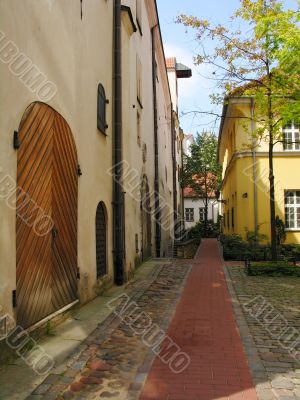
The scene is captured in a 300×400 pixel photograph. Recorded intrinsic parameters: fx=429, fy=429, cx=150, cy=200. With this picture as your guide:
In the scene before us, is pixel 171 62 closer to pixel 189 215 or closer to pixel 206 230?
pixel 206 230

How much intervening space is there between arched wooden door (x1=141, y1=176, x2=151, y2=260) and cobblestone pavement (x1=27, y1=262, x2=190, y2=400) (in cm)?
795

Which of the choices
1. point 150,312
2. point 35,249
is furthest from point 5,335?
point 150,312

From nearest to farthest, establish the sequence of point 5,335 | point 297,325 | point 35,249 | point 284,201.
→ point 5,335
point 35,249
point 297,325
point 284,201

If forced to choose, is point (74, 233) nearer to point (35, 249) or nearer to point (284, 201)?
point (35, 249)

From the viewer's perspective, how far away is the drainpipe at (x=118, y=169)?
10805mm

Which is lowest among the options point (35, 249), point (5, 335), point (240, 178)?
point (5, 335)

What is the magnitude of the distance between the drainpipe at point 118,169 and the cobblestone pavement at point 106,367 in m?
2.70

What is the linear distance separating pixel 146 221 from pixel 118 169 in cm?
638

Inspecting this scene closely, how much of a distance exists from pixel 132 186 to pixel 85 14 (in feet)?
18.8

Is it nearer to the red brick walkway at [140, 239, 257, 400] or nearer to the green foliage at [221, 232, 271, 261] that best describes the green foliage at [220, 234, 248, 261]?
the green foliage at [221, 232, 271, 261]

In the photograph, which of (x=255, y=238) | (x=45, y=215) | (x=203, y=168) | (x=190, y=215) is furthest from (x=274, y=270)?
(x=190, y=215)

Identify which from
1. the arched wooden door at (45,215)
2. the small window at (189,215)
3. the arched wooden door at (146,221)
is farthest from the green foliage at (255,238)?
the small window at (189,215)

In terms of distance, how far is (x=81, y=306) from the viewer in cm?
792

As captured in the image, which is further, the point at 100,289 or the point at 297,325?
the point at 100,289
